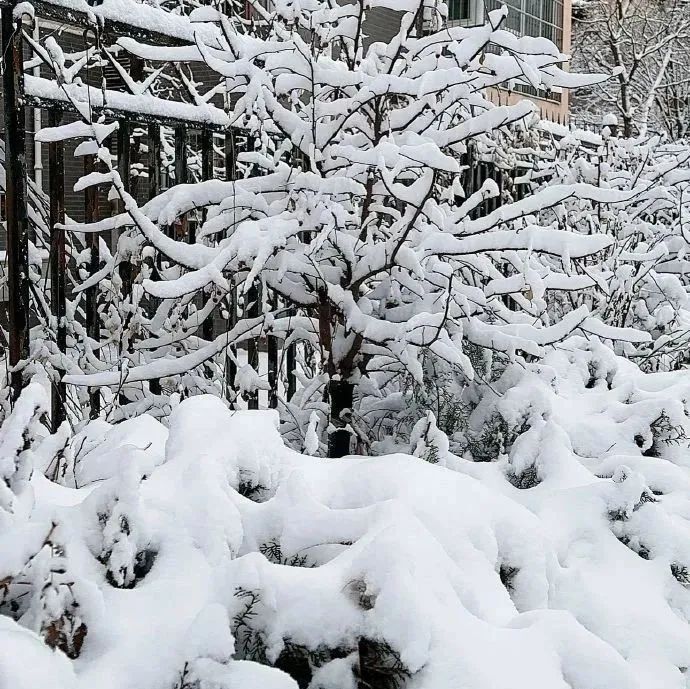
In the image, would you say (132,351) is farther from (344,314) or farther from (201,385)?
(344,314)

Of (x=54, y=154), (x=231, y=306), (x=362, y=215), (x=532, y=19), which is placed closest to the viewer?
(x=54, y=154)

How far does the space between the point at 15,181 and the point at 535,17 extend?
1726 centimetres

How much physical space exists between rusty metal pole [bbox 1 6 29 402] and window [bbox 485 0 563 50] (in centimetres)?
1419

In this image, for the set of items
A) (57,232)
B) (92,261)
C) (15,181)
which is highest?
(15,181)

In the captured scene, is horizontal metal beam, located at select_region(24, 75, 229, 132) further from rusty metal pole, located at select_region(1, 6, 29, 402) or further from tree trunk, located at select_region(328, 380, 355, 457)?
tree trunk, located at select_region(328, 380, 355, 457)

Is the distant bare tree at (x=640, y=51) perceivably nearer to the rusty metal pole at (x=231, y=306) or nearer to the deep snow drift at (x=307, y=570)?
the rusty metal pole at (x=231, y=306)

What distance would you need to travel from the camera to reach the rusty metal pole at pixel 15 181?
2.42m

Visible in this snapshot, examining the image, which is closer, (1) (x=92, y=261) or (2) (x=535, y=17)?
(1) (x=92, y=261)

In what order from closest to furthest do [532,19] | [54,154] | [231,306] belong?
[54,154] < [231,306] < [532,19]

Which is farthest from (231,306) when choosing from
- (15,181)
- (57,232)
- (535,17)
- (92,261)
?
(535,17)

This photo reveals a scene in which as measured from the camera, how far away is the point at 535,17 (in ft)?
59.1

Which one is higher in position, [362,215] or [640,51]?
[640,51]

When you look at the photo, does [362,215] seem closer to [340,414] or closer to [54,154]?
[340,414]

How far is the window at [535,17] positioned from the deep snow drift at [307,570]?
1481 centimetres
